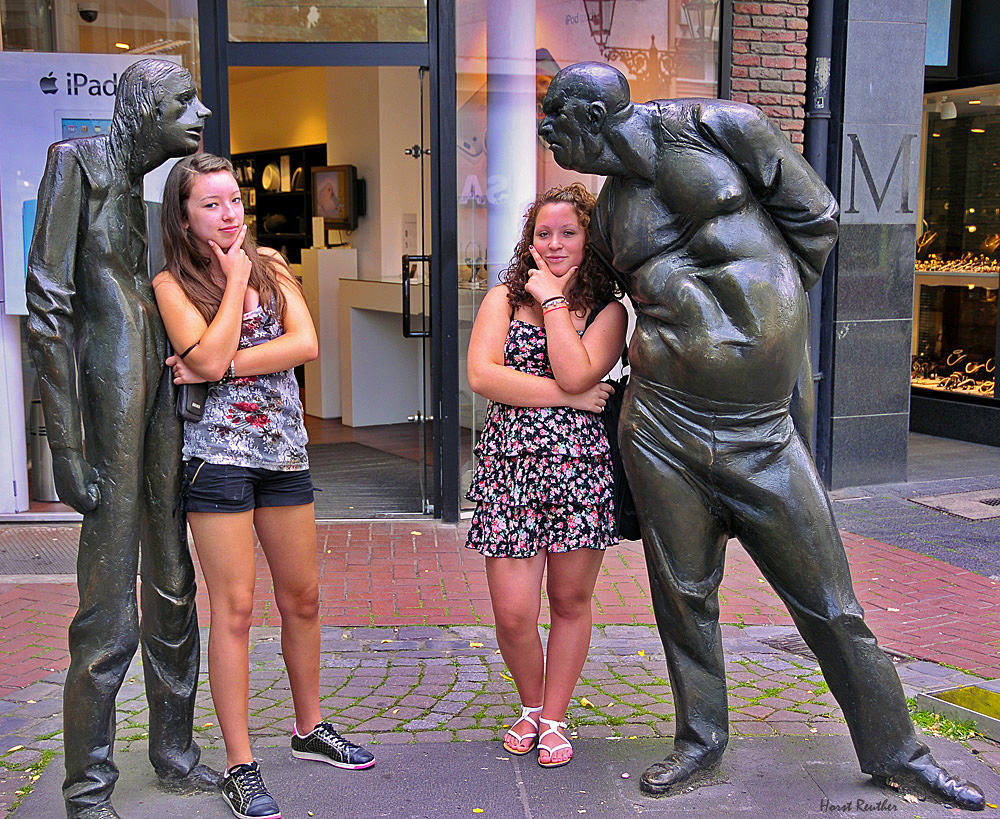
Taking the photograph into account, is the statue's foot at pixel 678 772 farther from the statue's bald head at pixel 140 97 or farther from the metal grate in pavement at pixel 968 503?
the metal grate in pavement at pixel 968 503

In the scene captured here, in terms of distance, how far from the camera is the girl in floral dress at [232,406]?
3260 millimetres

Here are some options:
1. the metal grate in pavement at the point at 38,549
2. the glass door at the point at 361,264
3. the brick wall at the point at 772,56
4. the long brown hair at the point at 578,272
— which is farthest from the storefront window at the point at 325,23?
the long brown hair at the point at 578,272

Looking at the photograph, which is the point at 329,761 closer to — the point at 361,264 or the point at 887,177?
the point at 887,177

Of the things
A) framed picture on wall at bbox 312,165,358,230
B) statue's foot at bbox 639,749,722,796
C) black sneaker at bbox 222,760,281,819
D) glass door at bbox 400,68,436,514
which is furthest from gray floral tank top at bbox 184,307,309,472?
framed picture on wall at bbox 312,165,358,230

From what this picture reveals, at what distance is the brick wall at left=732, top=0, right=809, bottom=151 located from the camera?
749 centimetres

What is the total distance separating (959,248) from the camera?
10.2 meters

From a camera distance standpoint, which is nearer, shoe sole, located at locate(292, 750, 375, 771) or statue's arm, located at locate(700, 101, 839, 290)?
statue's arm, located at locate(700, 101, 839, 290)

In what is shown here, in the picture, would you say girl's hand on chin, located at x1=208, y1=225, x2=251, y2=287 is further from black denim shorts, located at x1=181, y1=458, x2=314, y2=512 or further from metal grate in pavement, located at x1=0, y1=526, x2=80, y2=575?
metal grate in pavement, located at x1=0, y1=526, x2=80, y2=575

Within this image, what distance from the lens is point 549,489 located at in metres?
3.55

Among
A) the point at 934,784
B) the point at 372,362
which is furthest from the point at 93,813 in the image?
the point at 372,362

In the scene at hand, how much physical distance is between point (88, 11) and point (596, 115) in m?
4.87

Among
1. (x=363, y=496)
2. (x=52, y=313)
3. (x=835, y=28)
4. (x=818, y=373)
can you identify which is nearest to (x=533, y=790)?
(x=52, y=313)

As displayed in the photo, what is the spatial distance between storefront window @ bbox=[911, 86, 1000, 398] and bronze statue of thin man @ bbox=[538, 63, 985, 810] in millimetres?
7259

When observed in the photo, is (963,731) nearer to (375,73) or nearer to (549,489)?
(549,489)
